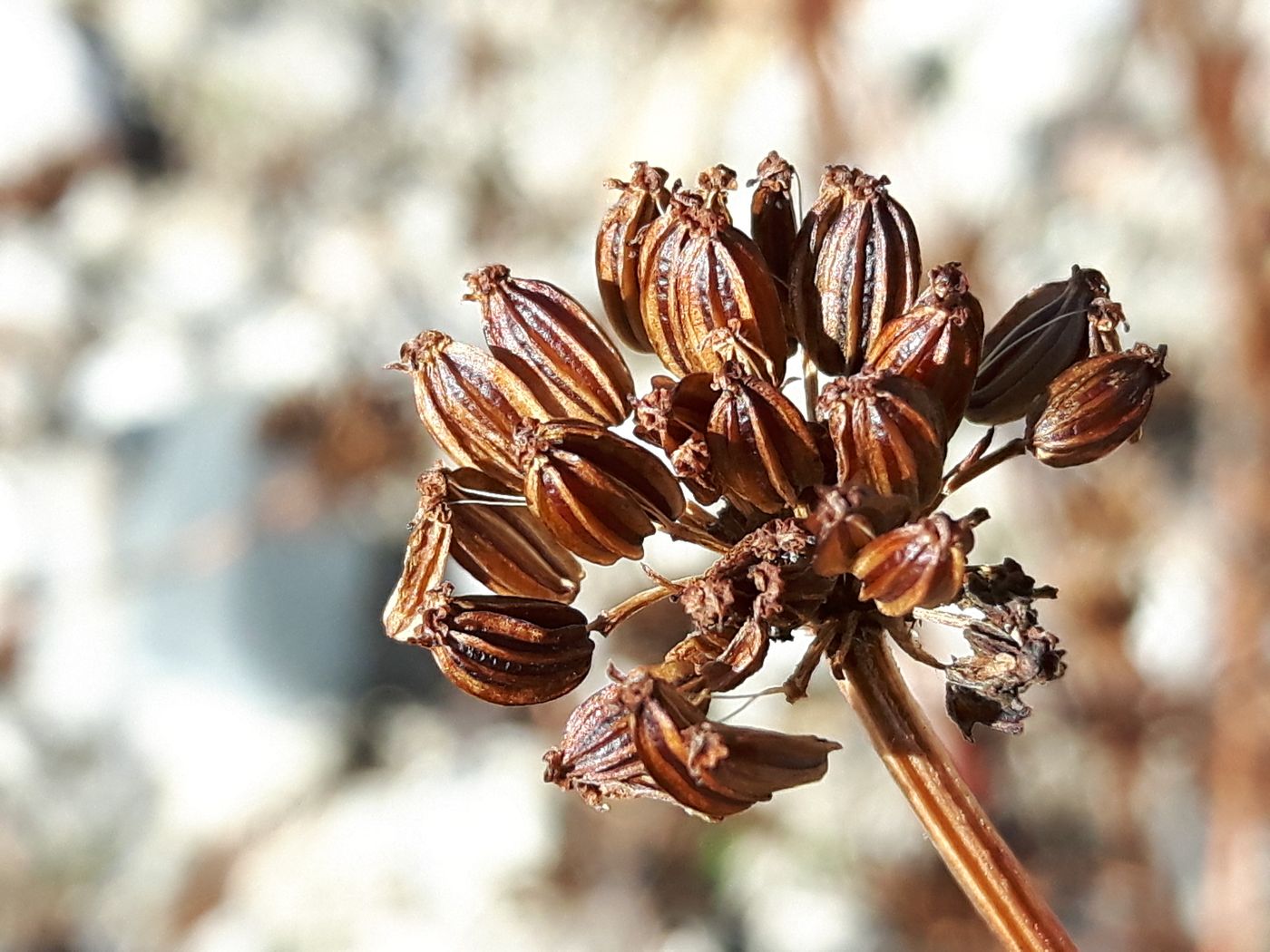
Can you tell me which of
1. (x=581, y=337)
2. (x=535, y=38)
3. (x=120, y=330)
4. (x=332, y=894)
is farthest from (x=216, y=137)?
(x=581, y=337)

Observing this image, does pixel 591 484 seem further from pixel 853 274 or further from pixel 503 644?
pixel 853 274

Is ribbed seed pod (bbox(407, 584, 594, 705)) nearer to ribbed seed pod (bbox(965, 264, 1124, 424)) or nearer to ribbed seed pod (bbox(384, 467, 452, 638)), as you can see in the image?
ribbed seed pod (bbox(384, 467, 452, 638))

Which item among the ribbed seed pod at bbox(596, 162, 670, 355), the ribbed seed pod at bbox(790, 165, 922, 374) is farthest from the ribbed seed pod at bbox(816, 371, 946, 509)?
the ribbed seed pod at bbox(596, 162, 670, 355)

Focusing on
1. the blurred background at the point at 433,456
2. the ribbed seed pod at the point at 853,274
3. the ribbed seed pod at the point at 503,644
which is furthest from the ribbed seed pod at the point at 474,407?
the blurred background at the point at 433,456

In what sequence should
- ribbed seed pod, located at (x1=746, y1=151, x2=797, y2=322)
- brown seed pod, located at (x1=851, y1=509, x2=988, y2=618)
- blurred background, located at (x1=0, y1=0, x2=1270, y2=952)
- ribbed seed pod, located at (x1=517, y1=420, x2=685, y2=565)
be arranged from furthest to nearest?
1. blurred background, located at (x1=0, y1=0, x2=1270, y2=952)
2. ribbed seed pod, located at (x1=746, y1=151, x2=797, y2=322)
3. ribbed seed pod, located at (x1=517, y1=420, x2=685, y2=565)
4. brown seed pod, located at (x1=851, y1=509, x2=988, y2=618)

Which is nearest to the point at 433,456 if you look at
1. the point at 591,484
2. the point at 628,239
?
the point at 628,239

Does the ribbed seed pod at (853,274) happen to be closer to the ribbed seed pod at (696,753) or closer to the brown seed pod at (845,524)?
the brown seed pod at (845,524)
